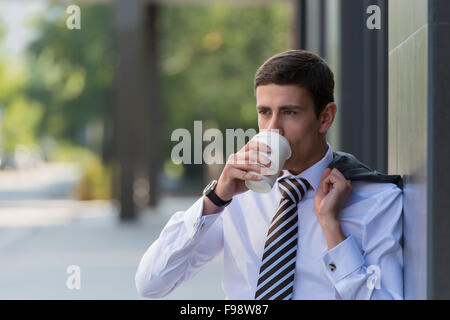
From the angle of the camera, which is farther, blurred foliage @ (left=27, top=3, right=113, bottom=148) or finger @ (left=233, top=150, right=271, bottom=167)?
blurred foliage @ (left=27, top=3, right=113, bottom=148)

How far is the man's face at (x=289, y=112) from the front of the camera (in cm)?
218

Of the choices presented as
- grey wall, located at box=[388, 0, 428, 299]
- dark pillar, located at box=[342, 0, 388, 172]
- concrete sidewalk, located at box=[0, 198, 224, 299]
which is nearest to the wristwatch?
grey wall, located at box=[388, 0, 428, 299]

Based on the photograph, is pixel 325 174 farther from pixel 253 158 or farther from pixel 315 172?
pixel 253 158

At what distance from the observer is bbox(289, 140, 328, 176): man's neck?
238cm

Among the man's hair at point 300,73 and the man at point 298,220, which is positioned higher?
the man's hair at point 300,73

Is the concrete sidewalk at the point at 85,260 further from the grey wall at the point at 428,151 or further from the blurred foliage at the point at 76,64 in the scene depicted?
the blurred foliage at the point at 76,64

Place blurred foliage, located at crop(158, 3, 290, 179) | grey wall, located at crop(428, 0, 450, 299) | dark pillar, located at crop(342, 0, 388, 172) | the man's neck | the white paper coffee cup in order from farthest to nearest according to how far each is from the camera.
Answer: blurred foliage, located at crop(158, 3, 290, 179)
dark pillar, located at crop(342, 0, 388, 172)
the man's neck
the white paper coffee cup
grey wall, located at crop(428, 0, 450, 299)

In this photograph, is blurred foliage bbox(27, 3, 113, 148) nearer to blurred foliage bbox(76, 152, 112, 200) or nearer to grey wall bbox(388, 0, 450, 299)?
blurred foliage bbox(76, 152, 112, 200)

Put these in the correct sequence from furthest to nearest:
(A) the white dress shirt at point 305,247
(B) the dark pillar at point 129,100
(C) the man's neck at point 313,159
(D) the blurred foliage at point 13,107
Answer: (D) the blurred foliage at point 13,107 < (B) the dark pillar at point 129,100 < (C) the man's neck at point 313,159 < (A) the white dress shirt at point 305,247

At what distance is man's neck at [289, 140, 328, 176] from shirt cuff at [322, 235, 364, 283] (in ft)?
1.03

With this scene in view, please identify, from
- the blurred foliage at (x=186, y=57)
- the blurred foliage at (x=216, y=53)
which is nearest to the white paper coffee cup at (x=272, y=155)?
the blurred foliage at (x=186, y=57)

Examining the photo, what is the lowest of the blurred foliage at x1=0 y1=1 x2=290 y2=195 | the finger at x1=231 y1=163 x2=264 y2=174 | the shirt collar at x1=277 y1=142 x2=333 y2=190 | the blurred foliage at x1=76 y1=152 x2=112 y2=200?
the blurred foliage at x1=76 y1=152 x2=112 y2=200

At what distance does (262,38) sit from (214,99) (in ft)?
9.52

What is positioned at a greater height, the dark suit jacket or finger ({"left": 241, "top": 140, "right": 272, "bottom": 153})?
finger ({"left": 241, "top": 140, "right": 272, "bottom": 153})
